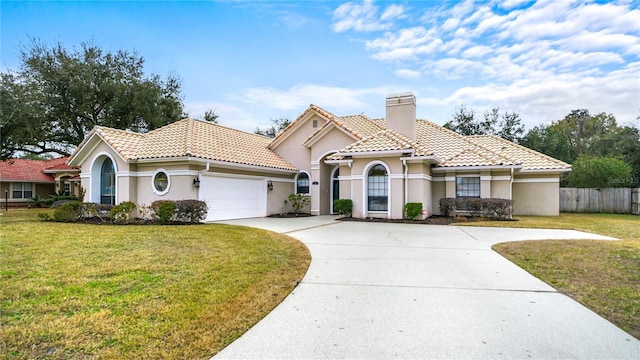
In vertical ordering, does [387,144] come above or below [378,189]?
above

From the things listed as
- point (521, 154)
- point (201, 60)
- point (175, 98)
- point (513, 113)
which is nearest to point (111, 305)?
point (201, 60)

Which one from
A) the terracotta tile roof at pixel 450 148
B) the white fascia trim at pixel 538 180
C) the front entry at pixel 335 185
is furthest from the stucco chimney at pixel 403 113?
the white fascia trim at pixel 538 180

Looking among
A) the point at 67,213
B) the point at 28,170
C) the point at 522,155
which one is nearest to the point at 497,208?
the point at 522,155

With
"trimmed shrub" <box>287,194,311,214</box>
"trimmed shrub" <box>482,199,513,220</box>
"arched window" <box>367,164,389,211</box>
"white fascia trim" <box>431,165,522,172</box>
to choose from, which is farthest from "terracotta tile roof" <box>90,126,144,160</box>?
"trimmed shrub" <box>482,199,513,220</box>

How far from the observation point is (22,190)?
2958 centimetres

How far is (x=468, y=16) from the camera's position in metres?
11.8

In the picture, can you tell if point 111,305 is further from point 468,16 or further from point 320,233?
point 468,16

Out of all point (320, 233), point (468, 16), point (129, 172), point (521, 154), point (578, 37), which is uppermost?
point (468, 16)

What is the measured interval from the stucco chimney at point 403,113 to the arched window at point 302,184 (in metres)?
5.70

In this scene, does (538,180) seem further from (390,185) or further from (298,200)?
(298,200)

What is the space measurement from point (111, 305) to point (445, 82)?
18.2 metres

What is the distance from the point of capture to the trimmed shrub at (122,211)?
541 inches

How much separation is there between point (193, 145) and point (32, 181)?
79.3ft

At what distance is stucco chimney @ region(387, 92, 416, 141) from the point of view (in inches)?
672
